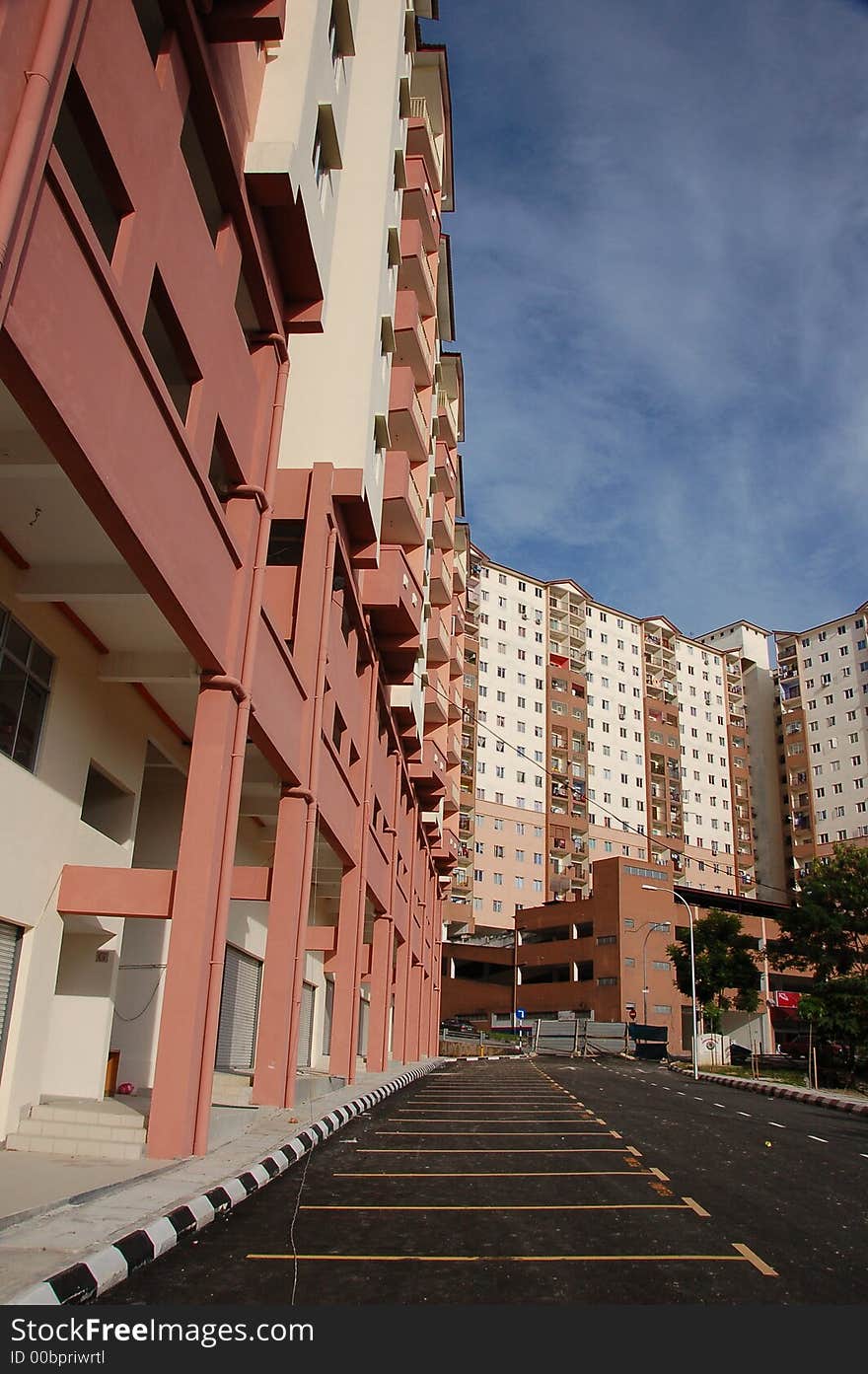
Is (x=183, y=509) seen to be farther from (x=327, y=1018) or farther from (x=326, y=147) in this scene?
(x=327, y=1018)

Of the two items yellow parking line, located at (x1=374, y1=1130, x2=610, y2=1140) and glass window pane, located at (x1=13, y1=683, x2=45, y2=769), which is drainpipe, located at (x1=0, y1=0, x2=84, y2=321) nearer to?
glass window pane, located at (x1=13, y1=683, x2=45, y2=769)

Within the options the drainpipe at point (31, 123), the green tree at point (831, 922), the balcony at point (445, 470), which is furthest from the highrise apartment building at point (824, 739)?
the drainpipe at point (31, 123)

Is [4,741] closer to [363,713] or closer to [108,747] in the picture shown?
[108,747]

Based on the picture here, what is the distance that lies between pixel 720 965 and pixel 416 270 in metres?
52.1

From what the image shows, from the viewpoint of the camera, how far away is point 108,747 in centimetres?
1439

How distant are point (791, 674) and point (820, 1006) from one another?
72375mm

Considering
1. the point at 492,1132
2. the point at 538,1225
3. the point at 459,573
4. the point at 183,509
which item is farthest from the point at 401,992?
the point at 538,1225

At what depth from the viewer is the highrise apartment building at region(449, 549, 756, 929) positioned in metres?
87.8

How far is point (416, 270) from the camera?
95.4ft

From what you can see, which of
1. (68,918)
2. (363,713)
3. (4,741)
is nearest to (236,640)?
(4,741)

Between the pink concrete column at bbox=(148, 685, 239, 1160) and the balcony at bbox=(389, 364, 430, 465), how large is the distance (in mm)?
14308

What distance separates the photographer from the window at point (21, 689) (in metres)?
11.3

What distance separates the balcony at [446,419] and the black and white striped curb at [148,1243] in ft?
106

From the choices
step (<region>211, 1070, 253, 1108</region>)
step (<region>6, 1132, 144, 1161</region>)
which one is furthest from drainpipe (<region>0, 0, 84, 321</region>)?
step (<region>211, 1070, 253, 1108</region>)
